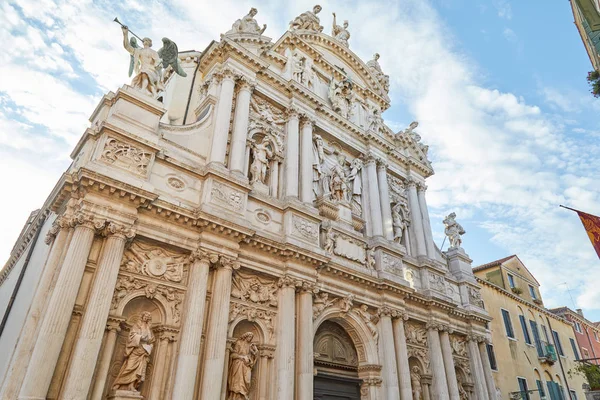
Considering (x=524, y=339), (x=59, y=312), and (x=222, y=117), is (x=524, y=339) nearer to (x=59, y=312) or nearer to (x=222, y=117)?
(x=222, y=117)

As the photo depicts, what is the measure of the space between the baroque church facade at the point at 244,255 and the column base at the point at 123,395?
2cm

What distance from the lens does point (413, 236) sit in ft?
51.8

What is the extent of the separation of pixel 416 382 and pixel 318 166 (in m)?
7.27

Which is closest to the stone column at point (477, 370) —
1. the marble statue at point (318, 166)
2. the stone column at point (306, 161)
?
the marble statue at point (318, 166)

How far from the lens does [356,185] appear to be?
14891 mm

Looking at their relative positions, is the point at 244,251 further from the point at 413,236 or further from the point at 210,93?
the point at 413,236

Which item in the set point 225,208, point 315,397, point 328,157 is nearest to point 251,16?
point 328,157

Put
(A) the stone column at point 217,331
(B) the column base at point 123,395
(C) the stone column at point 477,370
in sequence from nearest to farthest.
A: (B) the column base at point 123,395, (A) the stone column at point 217,331, (C) the stone column at point 477,370

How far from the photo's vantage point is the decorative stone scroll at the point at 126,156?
854 cm

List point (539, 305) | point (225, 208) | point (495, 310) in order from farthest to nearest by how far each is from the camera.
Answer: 1. point (539, 305)
2. point (495, 310)
3. point (225, 208)

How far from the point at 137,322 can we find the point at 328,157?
8563 mm

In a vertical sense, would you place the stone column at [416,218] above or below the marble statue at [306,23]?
below

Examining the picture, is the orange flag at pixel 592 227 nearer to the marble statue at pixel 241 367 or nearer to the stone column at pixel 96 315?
the marble statue at pixel 241 367

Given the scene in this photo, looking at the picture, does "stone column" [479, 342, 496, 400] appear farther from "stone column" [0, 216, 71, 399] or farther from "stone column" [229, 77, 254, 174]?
"stone column" [0, 216, 71, 399]
